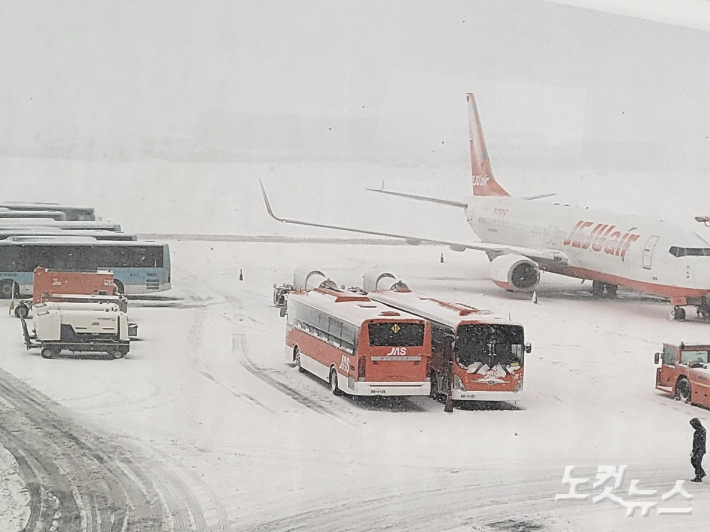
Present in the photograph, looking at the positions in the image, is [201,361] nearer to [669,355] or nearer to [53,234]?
[669,355]

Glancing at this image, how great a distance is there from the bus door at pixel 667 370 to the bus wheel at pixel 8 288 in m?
8.85

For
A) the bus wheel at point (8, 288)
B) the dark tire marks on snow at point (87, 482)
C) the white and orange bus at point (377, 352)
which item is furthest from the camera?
the bus wheel at point (8, 288)

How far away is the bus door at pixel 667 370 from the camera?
9.12 metres

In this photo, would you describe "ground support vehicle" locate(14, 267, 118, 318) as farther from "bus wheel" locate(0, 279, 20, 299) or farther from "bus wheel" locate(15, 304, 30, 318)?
"bus wheel" locate(0, 279, 20, 299)

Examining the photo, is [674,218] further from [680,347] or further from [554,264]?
[680,347]

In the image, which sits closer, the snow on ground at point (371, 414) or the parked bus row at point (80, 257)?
the snow on ground at point (371, 414)

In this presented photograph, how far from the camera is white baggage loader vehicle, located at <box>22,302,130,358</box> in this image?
9.96m

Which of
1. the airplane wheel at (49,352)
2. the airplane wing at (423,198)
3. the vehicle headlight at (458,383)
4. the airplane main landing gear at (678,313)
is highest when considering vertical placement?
the airplane wing at (423,198)

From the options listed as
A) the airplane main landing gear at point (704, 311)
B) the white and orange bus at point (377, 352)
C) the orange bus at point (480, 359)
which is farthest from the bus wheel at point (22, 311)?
the airplane main landing gear at point (704, 311)

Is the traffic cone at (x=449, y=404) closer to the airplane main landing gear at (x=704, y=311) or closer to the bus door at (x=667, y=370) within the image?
the bus door at (x=667, y=370)

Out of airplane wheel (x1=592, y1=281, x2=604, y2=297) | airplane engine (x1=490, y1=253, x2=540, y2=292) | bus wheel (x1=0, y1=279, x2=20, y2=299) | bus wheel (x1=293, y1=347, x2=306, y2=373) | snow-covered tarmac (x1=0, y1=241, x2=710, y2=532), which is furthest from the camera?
airplane wheel (x1=592, y1=281, x2=604, y2=297)

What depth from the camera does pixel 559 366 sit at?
10.6 metres

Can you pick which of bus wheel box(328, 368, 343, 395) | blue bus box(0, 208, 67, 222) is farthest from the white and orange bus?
blue bus box(0, 208, 67, 222)

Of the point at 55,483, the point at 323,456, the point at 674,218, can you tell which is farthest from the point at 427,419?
the point at 674,218
